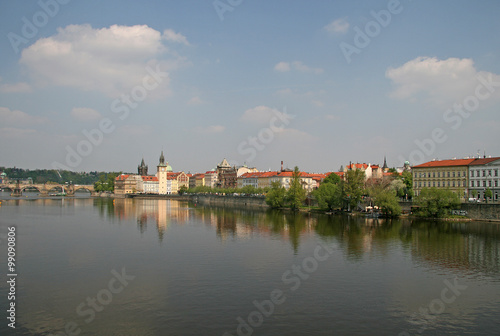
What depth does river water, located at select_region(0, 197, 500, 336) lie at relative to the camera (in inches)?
659

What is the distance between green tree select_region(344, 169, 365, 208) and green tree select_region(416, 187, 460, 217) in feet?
41.1

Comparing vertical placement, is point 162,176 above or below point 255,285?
above

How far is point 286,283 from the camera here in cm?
2256

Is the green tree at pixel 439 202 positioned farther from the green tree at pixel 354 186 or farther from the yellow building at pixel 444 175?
the green tree at pixel 354 186

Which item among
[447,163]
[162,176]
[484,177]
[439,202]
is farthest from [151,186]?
[484,177]

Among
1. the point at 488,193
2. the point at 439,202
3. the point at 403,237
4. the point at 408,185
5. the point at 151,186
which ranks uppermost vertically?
the point at 408,185

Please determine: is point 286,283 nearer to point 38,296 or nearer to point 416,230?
point 38,296

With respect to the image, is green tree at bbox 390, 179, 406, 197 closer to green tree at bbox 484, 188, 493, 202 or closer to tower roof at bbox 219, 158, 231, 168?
green tree at bbox 484, 188, 493, 202

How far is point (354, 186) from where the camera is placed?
65688 millimetres

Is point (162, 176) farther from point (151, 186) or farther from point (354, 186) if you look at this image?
point (354, 186)

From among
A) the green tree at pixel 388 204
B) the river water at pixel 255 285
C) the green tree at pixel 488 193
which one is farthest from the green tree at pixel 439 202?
the river water at pixel 255 285

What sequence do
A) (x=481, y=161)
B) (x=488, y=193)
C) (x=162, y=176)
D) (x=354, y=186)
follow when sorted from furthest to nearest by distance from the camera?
(x=162, y=176)
(x=354, y=186)
(x=481, y=161)
(x=488, y=193)

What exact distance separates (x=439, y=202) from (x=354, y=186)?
14681mm

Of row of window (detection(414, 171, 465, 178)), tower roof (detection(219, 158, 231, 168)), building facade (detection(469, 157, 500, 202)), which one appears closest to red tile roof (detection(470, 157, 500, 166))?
building facade (detection(469, 157, 500, 202))
